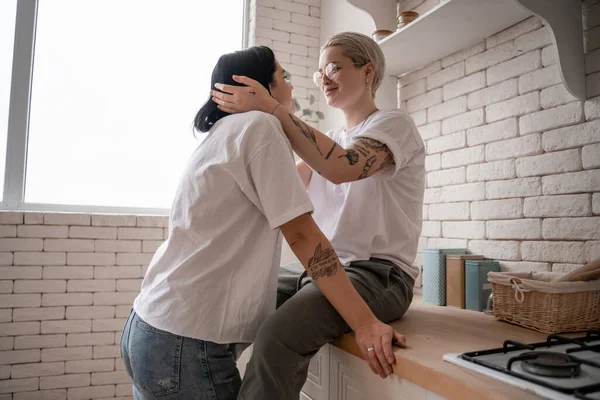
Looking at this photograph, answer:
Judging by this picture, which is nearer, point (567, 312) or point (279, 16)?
point (567, 312)

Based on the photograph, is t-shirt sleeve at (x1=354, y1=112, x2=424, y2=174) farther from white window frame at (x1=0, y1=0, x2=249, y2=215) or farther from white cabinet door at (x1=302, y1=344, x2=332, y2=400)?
white window frame at (x1=0, y1=0, x2=249, y2=215)

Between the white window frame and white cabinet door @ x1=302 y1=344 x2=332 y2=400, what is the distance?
1.96 m

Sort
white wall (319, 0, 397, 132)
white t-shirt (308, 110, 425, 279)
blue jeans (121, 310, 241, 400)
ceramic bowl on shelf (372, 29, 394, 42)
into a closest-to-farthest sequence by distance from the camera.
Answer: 1. blue jeans (121, 310, 241, 400)
2. white t-shirt (308, 110, 425, 279)
3. ceramic bowl on shelf (372, 29, 394, 42)
4. white wall (319, 0, 397, 132)

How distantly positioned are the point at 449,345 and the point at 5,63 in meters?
2.85

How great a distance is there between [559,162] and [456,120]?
56 cm

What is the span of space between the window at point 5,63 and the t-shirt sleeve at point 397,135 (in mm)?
2262

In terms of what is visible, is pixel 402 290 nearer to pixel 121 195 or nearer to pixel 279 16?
pixel 121 195

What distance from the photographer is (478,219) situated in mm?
1958

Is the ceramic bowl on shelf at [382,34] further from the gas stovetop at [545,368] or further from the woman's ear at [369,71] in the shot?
the gas stovetop at [545,368]

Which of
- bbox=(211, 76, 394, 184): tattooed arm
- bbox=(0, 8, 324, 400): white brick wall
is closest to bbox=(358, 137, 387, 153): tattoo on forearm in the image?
bbox=(211, 76, 394, 184): tattooed arm

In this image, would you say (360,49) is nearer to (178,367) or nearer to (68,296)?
(178,367)

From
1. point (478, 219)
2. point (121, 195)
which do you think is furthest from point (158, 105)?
point (478, 219)

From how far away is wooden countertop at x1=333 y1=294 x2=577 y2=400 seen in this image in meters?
0.88

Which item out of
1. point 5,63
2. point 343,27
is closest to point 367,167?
point 343,27
